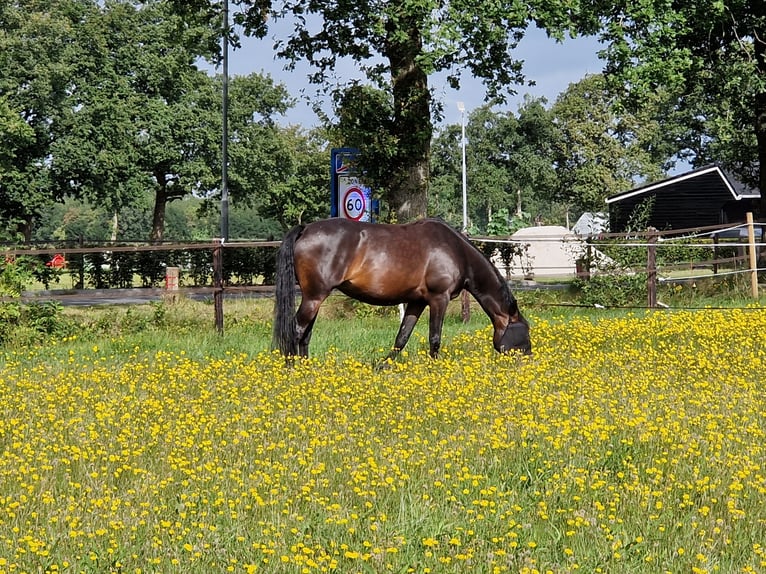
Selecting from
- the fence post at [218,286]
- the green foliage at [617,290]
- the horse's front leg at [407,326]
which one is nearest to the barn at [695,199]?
the green foliage at [617,290]

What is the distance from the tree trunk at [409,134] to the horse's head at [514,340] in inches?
308

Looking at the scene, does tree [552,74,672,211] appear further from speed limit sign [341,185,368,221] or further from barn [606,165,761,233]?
speed limit sign [341,185,368,221]

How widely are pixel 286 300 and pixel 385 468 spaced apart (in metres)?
4.91

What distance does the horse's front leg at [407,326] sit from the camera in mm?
10930

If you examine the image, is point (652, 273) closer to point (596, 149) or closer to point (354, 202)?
point (354, 202)

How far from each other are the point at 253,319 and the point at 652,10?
10030 mm

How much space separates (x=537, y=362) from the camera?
10.1m

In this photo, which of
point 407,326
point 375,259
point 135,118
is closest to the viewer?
point 375,259

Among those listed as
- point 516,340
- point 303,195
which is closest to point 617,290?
point 516,340

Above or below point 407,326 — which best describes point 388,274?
above

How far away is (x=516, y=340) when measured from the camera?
10859mm

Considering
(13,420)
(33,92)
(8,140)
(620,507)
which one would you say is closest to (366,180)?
(13,420)

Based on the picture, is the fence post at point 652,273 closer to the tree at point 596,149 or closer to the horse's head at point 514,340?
the horse's head at point 514,340

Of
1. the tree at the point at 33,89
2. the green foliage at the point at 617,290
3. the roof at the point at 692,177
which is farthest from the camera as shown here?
the roof at the point at 692,177
